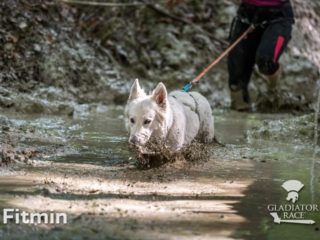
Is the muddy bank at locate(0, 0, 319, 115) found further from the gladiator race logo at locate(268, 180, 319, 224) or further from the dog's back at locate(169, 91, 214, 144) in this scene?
the gladiator race logo at locate(268, 180, 319, 224)

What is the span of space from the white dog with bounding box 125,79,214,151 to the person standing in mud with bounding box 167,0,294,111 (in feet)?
7.66

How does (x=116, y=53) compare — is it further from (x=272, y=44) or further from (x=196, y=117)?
(x=196, y=117)

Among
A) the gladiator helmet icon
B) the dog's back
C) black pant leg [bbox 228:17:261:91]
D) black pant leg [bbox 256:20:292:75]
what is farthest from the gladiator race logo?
black pant leg [bbox 228:17:261:91]

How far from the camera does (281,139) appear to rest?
7.97 meters

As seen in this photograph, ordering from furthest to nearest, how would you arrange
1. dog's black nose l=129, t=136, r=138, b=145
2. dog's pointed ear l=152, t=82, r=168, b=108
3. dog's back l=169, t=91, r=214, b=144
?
dog's back l=169, t=91, r=214, b=144, dog's pointed ear l=152, t=82, r=168, b=108, dog's black nose l=129, t=136, r=138, b=145

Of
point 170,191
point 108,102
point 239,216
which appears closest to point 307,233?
point 239,216

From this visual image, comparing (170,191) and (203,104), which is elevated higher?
(203,104)

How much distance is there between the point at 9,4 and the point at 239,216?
8497mm

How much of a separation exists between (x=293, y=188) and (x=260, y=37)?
4.42 m

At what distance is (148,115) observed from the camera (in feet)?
19.0

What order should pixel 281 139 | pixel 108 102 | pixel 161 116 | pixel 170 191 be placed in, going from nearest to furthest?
pixel 170 191 < pixel 161 116 < pixel 281 139 < pixel 108 102

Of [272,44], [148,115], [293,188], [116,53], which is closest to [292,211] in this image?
[293,188]

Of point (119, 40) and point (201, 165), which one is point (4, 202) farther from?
point (119, 40)

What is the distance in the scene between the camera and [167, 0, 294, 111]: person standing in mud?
8.53 metres
